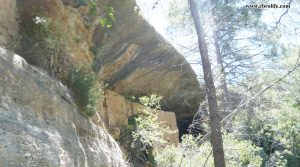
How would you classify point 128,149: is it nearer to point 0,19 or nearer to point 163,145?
point 163,145

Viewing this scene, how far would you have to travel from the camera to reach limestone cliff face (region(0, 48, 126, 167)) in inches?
177

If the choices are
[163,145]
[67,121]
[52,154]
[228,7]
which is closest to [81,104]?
[67,121]

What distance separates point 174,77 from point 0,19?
24.7 ft

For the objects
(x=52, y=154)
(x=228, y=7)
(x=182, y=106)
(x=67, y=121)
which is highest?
(x=228, y=7)

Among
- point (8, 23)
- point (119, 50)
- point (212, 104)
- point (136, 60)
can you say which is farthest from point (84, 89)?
point (136, 60)

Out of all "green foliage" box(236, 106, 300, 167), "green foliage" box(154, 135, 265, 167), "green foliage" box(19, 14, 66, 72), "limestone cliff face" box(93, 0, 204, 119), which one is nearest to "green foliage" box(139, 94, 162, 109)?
"limestone cliff face" box(93, 0, 204, 119)

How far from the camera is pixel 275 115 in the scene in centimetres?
1582

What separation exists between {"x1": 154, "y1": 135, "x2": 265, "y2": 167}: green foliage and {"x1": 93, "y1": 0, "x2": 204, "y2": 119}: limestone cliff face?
4.44 ft

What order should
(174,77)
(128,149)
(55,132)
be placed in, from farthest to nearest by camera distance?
1. (174,77)
2. (128,149)
3. (55,132)

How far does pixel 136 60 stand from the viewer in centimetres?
1172

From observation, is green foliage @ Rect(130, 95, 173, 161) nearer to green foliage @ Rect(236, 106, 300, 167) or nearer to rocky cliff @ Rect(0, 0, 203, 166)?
rocky cliff @ Rect(0, 0, 203, 166)

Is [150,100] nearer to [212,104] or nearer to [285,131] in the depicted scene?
[212,104]

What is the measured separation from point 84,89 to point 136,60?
179 inches

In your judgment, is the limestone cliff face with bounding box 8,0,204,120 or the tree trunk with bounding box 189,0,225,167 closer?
the tree trunk with bounding box 189,0,225,167
